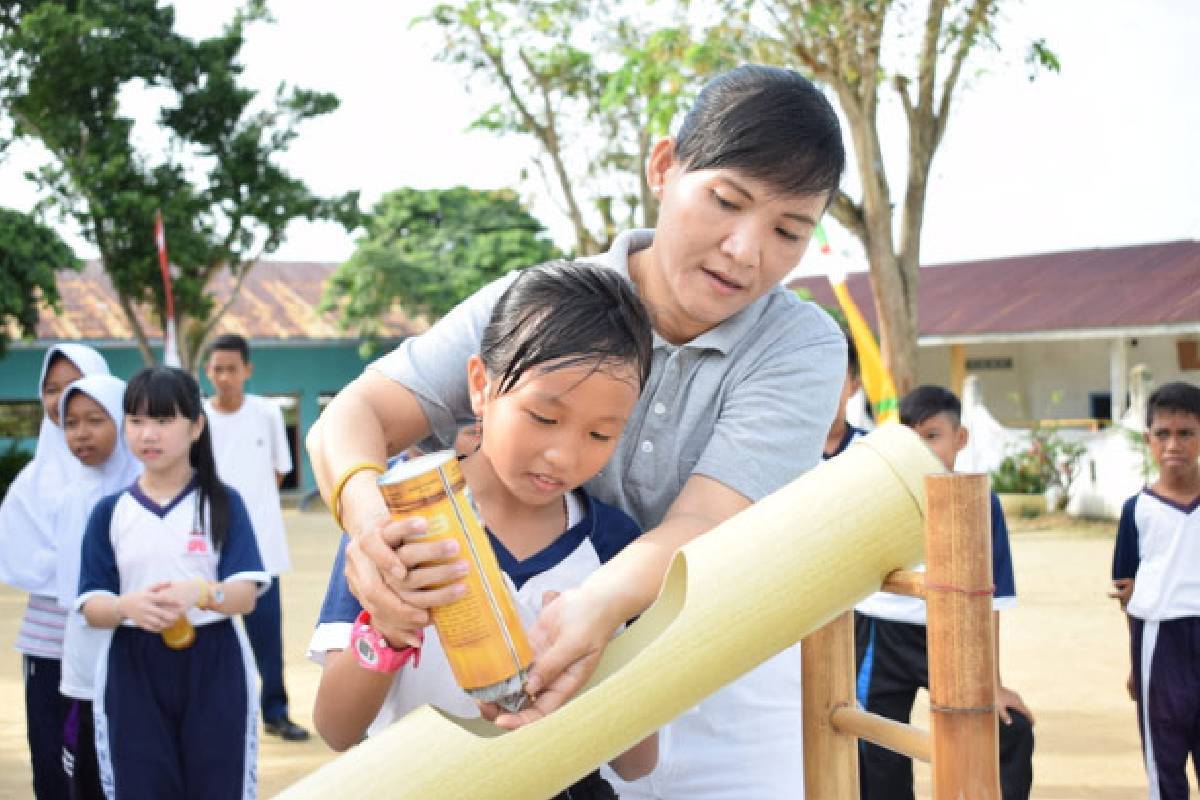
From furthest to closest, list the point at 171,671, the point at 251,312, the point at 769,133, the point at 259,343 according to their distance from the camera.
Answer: the point at 251,312 → the point at 259,343 → the point at 171,671 → the point at 769,133

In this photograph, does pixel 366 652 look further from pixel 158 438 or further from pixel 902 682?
pixel 902 682

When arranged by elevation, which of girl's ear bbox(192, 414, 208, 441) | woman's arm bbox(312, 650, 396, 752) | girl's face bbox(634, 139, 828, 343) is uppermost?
girl's face bbox(634, 139, 828, 343)

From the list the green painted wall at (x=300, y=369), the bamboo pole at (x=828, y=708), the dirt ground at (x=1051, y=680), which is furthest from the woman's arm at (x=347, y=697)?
the green painted wall at (x=300, y=369)

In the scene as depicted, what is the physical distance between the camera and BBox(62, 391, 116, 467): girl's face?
3.81 metres

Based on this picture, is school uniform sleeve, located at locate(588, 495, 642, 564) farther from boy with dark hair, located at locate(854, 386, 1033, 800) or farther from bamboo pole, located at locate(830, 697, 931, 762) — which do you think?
boy with dark hair, located at locate(854, 386, 1033, 800)

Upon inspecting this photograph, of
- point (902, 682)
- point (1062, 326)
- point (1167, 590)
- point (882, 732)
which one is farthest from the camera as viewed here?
point (1062, 326)

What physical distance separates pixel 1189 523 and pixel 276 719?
363 centimetres

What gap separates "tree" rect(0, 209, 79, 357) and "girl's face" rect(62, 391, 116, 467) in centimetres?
1117

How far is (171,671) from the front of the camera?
330cm

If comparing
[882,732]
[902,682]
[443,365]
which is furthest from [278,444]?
[882,732]

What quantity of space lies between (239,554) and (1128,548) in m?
2.81

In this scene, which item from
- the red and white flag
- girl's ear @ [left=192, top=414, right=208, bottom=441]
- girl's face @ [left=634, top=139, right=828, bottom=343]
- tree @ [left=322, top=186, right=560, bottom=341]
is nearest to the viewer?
girl's face @ [left=634, top=139, right=828, bottom=343]

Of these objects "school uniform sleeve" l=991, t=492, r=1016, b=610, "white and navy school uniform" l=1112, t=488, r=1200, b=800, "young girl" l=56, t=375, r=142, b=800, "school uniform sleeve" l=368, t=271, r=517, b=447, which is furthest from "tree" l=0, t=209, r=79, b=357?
"school uniform sleeve" l=368, t=271, r=517, b=447

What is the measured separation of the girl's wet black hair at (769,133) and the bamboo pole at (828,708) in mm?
545
